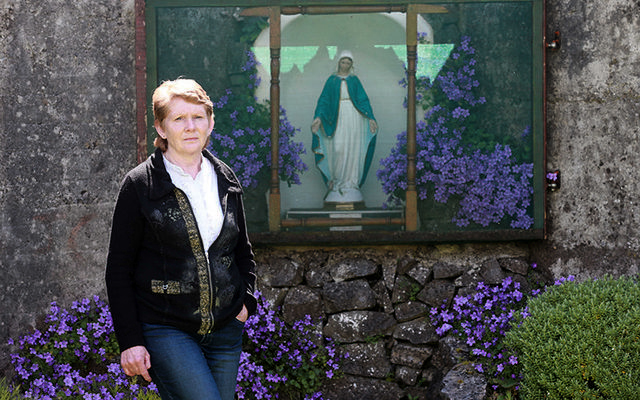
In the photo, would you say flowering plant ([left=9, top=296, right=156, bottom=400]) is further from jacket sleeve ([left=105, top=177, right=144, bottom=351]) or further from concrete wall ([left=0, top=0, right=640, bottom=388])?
jacket sleeve ([left=105, top=177, right=144, bottom=351])

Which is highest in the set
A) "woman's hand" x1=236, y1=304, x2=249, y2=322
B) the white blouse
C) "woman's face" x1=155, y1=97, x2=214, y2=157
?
"woman's face" x1=155, y1=97, x2=214, y2=157

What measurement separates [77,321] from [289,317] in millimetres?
1370

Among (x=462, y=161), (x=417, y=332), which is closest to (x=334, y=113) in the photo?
(x=462, y=161)

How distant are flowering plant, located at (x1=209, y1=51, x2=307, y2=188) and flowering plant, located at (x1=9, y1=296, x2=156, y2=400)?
128 centimetres

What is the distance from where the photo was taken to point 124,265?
2.62 metres

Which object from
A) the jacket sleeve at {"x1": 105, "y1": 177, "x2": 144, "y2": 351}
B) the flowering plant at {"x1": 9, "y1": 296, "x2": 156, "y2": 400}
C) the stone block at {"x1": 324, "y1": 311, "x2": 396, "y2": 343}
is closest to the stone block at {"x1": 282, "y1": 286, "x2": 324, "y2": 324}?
the stone block at {"x1": 324, "y1": 311, "x2": 396, "y2": 343}

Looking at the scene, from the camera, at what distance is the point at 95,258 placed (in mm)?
5262

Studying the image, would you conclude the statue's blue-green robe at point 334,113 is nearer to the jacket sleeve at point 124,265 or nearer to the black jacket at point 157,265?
the black jacket at point 157,265

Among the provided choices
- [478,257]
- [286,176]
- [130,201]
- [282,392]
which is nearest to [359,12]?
[286,176]

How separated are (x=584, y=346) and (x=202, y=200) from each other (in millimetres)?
2187

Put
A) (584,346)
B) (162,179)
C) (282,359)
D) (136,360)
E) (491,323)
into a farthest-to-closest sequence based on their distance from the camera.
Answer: (282,359)
(491,323)
(584,346)
(162,179)
(136,360)

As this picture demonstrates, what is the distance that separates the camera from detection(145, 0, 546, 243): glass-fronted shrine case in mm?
5121

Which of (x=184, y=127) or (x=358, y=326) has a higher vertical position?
(x=184, y=127)

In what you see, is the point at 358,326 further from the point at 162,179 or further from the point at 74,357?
the point at 162,179
